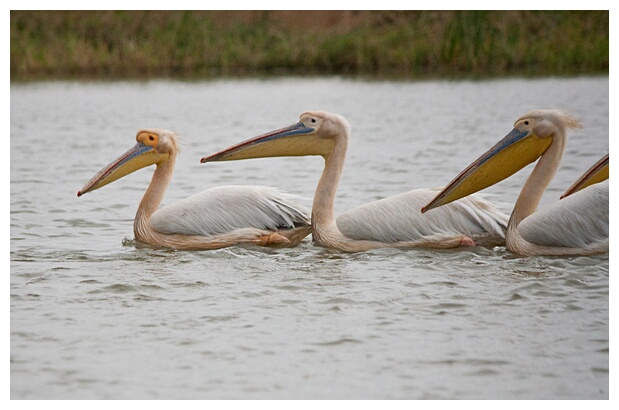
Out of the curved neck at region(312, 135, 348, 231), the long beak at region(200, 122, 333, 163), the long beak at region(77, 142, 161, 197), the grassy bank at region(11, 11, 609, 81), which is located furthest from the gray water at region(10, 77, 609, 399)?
the grassy bank at region(11, 11, 609, 81)

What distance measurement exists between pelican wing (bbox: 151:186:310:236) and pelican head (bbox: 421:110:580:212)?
2.77ft

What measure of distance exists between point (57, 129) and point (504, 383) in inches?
393

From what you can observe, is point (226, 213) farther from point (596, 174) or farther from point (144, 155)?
point (596, 174)

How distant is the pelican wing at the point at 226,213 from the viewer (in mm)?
5496

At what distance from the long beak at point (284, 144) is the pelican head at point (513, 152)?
2.62 ft

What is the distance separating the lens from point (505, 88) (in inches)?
574

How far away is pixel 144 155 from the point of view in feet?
19.2

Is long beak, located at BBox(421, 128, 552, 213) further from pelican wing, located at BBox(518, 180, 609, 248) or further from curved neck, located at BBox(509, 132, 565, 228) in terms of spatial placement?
pelican wing, located at BBox(518, 180, 609, 248)

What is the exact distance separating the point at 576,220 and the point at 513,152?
1.91 feet

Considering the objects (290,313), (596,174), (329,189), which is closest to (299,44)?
(329,189)

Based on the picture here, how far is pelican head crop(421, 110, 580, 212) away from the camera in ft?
17.0
